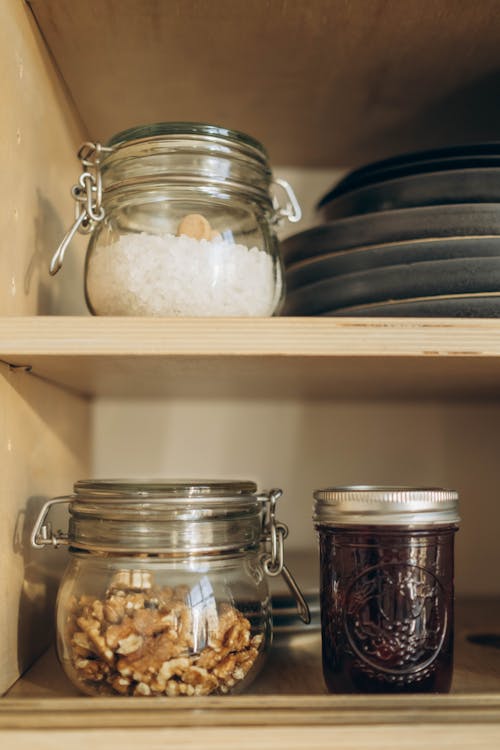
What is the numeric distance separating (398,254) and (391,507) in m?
0.24

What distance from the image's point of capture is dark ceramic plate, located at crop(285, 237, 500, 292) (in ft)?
2.03

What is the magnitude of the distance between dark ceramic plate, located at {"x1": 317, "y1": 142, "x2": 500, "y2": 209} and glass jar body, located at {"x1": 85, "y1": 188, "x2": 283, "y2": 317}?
4.8 inches

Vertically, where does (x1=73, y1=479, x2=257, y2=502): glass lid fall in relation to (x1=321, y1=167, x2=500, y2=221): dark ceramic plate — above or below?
below

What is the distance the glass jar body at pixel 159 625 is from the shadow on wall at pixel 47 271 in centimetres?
26

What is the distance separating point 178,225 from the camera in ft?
2.09

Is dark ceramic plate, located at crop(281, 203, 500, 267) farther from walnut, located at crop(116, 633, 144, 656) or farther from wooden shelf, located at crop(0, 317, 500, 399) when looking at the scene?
walnut, located at crop(116, 633, 144, 656)

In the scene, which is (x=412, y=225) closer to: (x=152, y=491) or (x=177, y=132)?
(x=177, y=132)

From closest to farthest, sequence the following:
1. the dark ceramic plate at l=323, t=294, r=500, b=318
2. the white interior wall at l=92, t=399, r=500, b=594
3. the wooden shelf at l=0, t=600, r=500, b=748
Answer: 1. the wooden shelf at l=0, t=600, r=500, b=748
2. the dark ceramic plate at l=323, t=294, r=500, b=318
3. the white interior wall at l=92, t=399, r=500, b=594

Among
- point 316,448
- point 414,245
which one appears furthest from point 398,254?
point 316,448

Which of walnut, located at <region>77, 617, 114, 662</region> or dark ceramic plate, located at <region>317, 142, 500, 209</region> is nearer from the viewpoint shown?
walnut, located at <region>77, 617, 114, 662</region>

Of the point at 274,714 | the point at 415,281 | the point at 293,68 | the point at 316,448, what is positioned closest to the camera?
the point at 274,714

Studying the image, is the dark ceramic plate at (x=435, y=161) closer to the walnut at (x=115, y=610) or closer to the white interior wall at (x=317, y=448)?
the white interior wall at (x=317, y=448)

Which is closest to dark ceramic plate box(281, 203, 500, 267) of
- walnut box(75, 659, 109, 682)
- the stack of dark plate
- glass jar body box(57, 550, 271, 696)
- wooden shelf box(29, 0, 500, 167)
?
the stack of dark plate

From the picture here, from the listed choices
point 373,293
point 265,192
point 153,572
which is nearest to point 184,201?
point 265,192
